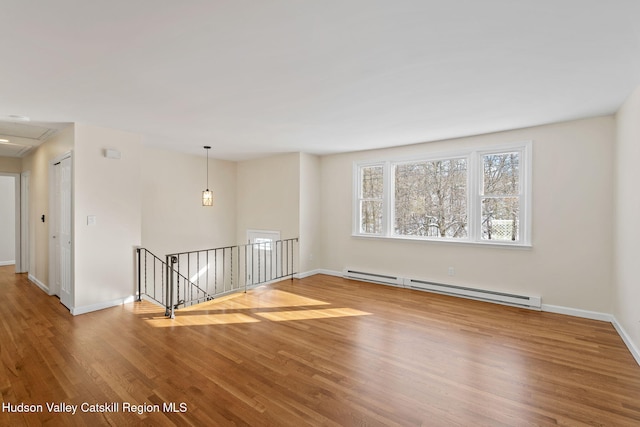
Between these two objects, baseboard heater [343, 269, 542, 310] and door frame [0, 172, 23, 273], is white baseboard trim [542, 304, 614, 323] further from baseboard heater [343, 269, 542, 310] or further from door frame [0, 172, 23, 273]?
door frame [0, 172, 23, 273]

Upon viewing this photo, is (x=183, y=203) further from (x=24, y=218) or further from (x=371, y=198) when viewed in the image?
(x=371, y=198)

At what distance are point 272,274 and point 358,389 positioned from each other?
455 cm

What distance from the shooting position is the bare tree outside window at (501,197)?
4.46 m

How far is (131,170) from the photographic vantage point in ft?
15.1

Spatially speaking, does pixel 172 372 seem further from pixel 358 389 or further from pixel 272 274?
pixel 272 274

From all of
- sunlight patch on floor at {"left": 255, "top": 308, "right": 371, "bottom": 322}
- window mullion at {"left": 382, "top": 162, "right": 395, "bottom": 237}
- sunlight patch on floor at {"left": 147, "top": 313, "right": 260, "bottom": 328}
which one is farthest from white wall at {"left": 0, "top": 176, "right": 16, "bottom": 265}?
window mullion at {"left": 382, "top": 162, "right": 395, "bottom": 237}

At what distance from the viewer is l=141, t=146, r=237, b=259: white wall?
5.86 meters

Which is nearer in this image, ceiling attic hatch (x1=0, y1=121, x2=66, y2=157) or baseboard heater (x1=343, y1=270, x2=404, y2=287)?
ceiling attic hatch (x1=0, y1=121, x2=66, y2=157)

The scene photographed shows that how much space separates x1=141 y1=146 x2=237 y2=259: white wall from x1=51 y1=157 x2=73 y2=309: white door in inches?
49.8

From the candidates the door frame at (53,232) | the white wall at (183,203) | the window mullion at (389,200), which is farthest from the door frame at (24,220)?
the window mullion at (389,200)

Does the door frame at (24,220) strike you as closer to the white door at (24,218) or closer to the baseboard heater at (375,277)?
the white door at (24,218)

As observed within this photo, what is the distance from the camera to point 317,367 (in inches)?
106

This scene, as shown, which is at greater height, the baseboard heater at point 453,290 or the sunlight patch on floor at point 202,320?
the baseboard heater at point 453,290

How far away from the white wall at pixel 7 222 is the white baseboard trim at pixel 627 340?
39.1ft
